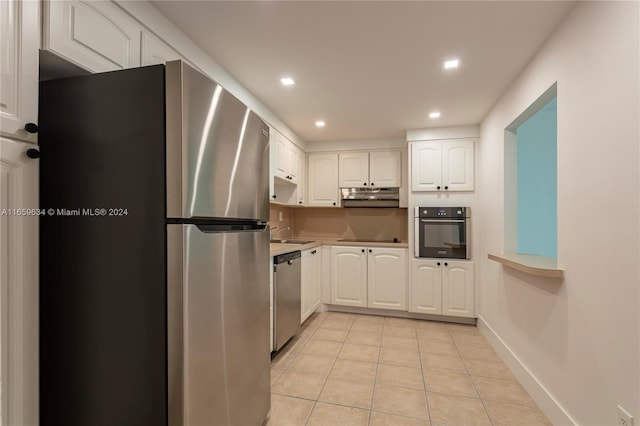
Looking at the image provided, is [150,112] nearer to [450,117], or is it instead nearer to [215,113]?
[215,113]

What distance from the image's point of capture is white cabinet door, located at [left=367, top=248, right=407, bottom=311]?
11.9 feet

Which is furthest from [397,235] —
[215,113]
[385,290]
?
[215,113]

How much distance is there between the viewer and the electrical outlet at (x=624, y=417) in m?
1.16

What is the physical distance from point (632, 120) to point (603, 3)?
1.93 ft

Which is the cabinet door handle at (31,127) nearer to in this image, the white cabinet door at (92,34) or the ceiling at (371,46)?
the white cabinet door at (92,34)

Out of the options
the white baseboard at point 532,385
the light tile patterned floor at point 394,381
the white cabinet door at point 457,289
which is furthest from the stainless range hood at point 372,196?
the white baseboard at point 532,385

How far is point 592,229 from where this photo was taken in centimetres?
139

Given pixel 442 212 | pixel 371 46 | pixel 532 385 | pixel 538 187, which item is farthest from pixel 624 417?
pixel 442 212

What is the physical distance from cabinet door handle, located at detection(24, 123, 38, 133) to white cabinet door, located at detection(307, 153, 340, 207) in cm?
328

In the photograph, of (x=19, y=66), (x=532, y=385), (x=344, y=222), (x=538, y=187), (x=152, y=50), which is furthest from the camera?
(x=344, y=222)

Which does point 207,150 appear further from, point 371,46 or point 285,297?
point 285,297

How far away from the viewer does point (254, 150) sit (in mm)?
1522

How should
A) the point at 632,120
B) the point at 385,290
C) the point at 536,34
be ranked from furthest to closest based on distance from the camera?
the point at 385,290
the point at 536,34
the point at 632,120

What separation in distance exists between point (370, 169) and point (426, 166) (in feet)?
2.50
